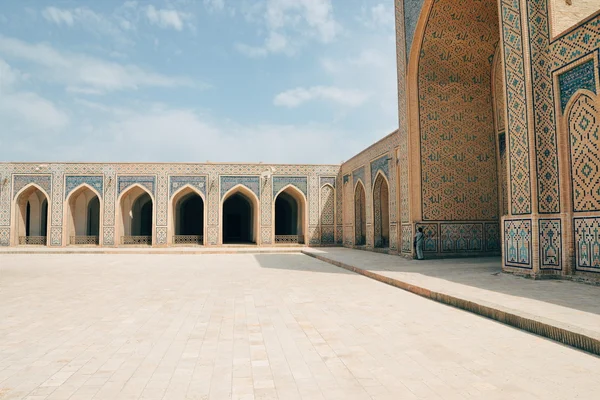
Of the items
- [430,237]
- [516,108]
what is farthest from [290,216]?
[516,108]

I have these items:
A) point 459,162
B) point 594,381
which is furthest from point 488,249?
point 594,381

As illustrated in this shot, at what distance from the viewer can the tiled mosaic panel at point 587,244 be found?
5.71 m

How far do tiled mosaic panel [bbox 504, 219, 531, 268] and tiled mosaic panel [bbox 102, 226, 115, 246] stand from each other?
15.4 meters

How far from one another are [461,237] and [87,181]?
14.7 meters

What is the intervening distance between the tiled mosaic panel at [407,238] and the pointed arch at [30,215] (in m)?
14.3

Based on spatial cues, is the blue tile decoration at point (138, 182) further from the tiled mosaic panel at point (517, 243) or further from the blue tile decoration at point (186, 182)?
the tiled mosaic panel at point (517, 243)

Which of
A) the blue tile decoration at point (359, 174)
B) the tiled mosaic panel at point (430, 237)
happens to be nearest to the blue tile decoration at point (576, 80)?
the tiled mosaic panel at point (430, 237)

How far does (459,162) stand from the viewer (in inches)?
409

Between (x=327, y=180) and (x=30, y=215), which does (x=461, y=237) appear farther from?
(x=30, y=215)

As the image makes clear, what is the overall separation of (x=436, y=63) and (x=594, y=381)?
9340 mm

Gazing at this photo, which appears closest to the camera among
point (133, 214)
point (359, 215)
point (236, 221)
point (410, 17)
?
point (410, 17)

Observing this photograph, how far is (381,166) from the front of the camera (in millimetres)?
13656

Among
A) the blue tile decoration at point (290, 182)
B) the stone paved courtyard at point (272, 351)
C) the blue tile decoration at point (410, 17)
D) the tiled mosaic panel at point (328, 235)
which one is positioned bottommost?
the stone paved courtyard at point (272, 351)

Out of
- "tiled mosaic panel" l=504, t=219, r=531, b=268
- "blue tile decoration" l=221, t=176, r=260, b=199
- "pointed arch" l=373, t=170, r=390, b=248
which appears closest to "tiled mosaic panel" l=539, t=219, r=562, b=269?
"tiled mosaic panel" l=504, t=219, r=531, b=268
